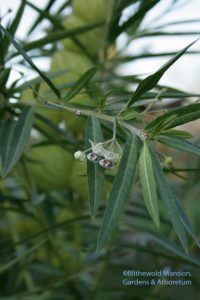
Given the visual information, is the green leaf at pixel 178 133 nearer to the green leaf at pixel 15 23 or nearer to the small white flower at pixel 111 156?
the small white flower at pixel 111 156

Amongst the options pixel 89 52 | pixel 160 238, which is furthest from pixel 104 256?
pixel 89 52

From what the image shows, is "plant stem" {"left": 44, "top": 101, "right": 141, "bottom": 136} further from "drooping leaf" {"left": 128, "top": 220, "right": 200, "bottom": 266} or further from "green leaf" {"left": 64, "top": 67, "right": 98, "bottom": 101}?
"drooping leaf" {"left": 128, "top": 220, "right": 200, "bottom": 266}

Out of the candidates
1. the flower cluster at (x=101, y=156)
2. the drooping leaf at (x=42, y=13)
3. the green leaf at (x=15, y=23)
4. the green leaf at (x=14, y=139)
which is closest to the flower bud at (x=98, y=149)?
the flower cluster at (x=101, y=156)

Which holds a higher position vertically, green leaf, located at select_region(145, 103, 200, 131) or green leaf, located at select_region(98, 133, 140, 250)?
green leaf, located at select_region(145, 103, 200, 131)

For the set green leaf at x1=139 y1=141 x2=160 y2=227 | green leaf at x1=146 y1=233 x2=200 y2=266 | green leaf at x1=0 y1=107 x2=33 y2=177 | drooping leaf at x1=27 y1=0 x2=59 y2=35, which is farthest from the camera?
drooping leaf at x1=27 y1=0 x2=59 y2=35

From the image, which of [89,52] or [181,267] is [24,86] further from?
[181,267]

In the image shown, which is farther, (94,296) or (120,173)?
(94,296)

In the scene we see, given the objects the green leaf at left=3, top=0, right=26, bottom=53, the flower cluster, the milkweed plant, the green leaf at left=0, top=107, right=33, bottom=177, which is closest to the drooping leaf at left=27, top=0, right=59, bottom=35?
the milkweed plant
